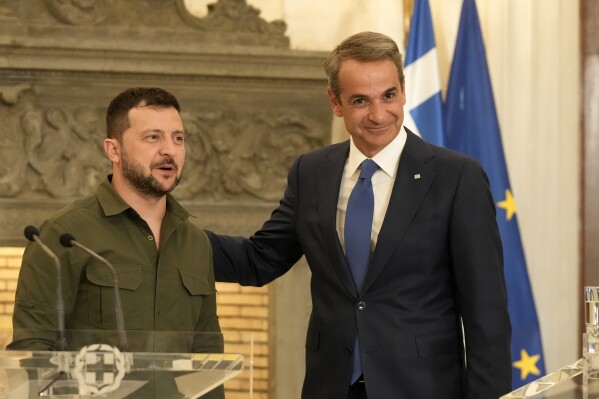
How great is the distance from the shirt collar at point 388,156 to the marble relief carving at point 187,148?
2.30 metres

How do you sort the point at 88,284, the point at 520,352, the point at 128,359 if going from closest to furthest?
the point at 128,359 → the point at 88,284 → the point at 520,352

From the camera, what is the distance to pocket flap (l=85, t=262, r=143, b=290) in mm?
2764

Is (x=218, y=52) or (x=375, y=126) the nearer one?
(x=375, y=126)

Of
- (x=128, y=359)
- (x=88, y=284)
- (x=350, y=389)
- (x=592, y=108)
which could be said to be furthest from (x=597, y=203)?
(x=128, y=359)

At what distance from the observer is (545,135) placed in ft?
17.1

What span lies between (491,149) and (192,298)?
2.42m

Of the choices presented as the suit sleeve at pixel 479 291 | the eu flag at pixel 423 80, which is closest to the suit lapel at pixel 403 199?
the suit sleeve at pixel 479 291

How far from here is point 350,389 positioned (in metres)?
2.92

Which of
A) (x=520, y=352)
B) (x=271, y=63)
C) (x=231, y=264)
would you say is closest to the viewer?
(x=231, y=264)

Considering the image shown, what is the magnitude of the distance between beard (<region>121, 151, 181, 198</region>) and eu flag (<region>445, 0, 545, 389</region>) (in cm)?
241

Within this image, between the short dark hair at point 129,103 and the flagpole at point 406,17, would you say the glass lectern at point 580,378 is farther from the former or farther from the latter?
the flagpole at point 406,17

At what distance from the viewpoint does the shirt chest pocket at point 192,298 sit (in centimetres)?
289

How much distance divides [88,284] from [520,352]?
272cm

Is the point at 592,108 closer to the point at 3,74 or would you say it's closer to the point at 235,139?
the point at 235,139
